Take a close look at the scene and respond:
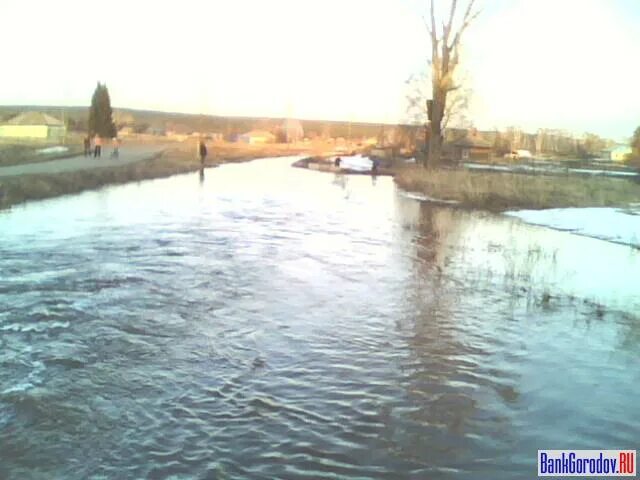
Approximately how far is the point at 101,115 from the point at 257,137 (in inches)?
712

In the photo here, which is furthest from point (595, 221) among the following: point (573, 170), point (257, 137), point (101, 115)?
point (257, 137)

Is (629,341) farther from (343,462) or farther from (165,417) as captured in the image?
(165,417)

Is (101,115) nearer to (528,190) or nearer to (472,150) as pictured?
(528,190)

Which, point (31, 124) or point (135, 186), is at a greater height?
point (31, 124)

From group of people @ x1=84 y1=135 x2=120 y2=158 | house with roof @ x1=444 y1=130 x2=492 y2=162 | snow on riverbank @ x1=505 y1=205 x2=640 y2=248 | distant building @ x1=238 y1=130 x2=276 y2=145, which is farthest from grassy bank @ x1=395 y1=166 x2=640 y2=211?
house with roof @ x1=444 y1=130 x2=492 y2=162

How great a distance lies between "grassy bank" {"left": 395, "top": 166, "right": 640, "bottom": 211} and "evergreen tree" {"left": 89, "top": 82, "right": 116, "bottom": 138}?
10.7 metres

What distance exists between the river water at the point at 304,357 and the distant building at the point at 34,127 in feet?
36.7

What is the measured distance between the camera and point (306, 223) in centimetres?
1381

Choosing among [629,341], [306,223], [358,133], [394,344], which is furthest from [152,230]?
[358,133]

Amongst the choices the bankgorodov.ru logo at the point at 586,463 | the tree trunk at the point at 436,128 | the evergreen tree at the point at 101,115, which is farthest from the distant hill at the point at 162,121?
the bankgorodov.ru logo at the point at 586,463

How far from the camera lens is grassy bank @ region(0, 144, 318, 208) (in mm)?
15773

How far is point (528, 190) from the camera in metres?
20.4

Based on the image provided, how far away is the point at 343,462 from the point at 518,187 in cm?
1842

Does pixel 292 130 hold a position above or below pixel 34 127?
above
